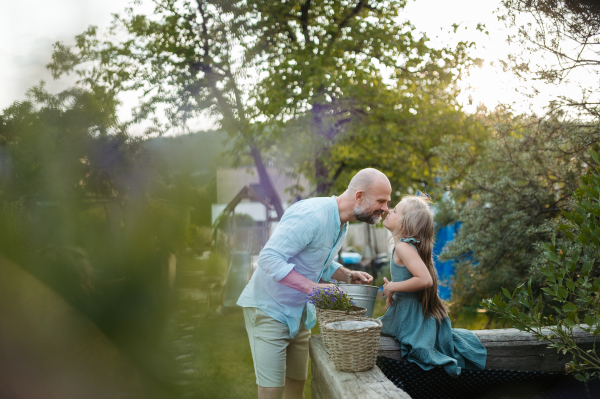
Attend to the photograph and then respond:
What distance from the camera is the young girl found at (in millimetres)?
2543

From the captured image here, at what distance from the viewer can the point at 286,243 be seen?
8.11 ft

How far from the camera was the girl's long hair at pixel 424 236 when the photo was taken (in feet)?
8.75

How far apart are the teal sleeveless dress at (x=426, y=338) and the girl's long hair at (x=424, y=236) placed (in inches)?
1.9

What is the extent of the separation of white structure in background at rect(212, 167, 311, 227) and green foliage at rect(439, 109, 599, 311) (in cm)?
266

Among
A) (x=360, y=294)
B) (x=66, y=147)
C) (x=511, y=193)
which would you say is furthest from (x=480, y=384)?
(x=511, y=193)

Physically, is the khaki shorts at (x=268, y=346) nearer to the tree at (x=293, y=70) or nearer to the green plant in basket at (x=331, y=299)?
the green plant in basket at (x=331, y=299)

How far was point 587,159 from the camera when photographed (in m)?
4.05

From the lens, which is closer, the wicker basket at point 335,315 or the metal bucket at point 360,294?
A: the wicker basket at point 335,315

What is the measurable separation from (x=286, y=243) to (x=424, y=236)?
885mm

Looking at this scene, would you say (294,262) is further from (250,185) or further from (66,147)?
(250,185)

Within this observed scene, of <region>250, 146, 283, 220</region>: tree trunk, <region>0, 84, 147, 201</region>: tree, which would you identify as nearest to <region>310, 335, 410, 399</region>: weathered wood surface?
<region>0, 84, 147, 201</region>: tree

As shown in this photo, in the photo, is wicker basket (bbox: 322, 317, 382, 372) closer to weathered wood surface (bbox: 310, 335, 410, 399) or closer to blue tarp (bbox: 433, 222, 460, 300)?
weathered wood surface (bbox: 310, 335, 410, 399)

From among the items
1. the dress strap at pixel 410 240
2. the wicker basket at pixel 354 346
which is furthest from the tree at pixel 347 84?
the wicker basket at pixel 354 346

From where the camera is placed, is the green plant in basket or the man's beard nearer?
the green plant in basket
